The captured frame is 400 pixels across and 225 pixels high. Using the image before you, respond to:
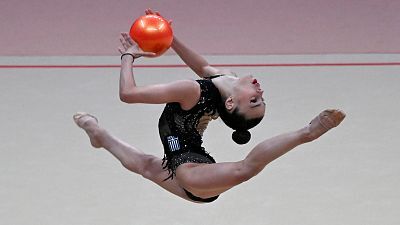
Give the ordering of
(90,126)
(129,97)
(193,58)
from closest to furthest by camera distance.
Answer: (129,97) → (193,58) → (90,126)

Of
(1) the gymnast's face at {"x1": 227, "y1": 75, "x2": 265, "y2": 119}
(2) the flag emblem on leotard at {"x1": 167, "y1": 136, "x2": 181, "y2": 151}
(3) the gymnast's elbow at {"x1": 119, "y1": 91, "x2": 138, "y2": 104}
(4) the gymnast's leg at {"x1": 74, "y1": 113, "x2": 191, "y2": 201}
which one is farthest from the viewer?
(4) the gymnast's leg at {"x1": 74, "y1": 113, "x2": 191, "y2": 201}

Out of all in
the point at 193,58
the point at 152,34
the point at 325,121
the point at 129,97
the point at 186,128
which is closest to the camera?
the point at 325,121

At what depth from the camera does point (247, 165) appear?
2895mm

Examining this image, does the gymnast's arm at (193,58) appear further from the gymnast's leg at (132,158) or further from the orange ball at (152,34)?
the gymnast's leg at (132,158)

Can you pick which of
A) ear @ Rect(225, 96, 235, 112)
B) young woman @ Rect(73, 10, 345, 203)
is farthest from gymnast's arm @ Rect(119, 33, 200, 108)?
ear @ Rect(225, 96, 235, 112)

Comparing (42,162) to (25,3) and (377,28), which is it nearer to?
(25,3)

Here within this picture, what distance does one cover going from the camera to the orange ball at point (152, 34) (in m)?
3.01

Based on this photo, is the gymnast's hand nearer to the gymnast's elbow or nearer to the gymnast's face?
the gymnast's elbow

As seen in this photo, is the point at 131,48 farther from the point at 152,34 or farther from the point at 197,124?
the point at 197,124

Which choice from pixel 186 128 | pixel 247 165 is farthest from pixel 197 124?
pixel 247 165

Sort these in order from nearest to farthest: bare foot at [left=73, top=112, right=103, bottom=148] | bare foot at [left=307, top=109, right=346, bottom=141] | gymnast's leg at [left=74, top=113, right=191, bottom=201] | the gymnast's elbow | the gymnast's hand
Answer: bare foot at [left=307, top=109, right=346, bottom=141] → the gymnast's elbow → the gymnast's hand → gymnast's leg at [left=74, top=113, right=191, bottom=201] → bare foot at [left=73, top=112, right=103, bottom=148]

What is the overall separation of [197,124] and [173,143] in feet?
0.39

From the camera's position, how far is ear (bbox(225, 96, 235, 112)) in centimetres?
314

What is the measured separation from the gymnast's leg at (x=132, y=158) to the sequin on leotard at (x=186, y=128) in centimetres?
9
